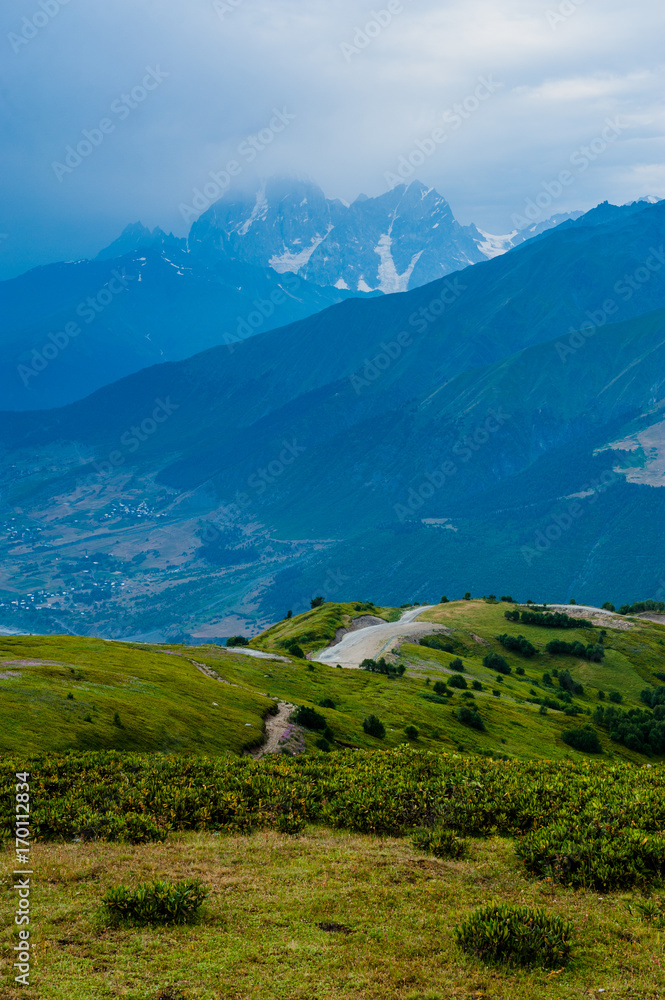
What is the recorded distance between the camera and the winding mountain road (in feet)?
446

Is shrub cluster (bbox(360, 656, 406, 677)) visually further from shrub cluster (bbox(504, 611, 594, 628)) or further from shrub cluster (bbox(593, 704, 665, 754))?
shrub cluster (bbox(504, 611, 594, 628))

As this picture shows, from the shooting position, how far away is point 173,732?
51.0 m

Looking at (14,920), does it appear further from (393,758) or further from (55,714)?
(55,714)

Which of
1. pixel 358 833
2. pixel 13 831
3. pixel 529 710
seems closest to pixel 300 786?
pixel 358 833

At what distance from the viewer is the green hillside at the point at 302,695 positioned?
48.2m

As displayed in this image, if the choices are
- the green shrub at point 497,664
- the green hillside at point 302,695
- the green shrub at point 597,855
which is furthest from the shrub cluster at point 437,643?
the green shrub at point 597,855

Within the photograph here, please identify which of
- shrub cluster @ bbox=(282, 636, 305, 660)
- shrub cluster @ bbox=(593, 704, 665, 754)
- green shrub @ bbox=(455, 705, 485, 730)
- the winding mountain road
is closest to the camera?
green shrub @ bbox=(455, 705, 485, 730)

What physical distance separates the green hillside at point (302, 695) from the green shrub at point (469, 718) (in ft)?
1.43

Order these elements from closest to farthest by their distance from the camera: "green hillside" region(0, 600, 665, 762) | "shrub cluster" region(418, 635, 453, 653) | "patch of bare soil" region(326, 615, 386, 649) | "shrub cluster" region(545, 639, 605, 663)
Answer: "green hillside" region(0, 600, 665, 762), "shrub cluster" region(418, 635, 453, 653), "patch of bare soil" region(326, 615, 386, 649), "shrub cluster" region(545, 639, 605, 663)

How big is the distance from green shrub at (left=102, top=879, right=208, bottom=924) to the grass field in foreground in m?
0.48

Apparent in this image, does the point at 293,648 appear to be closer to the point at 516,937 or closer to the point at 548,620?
the point at 548,620

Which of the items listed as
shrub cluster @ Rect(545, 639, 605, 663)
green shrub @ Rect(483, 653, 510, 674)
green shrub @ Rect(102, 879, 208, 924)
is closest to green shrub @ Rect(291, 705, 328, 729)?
green shrub @ Rect(102, 879, 208, 924)

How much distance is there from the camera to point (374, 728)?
68688mm

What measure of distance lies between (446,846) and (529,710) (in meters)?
88.0
